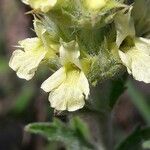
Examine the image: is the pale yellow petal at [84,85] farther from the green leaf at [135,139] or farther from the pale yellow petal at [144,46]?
the green leaf at [135,139]

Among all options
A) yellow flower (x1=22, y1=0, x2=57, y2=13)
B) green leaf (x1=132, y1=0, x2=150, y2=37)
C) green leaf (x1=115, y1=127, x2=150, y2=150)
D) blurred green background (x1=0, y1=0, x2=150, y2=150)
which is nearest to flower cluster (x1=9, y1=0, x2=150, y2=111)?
yellow flower (x1=22, y1=0, x2=57, y2=13)

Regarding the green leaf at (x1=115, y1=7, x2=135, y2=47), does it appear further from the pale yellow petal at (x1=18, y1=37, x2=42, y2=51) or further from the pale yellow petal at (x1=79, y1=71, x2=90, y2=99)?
the pale yellow petal at (x1=18, y1=37, x2=42, y2=51)

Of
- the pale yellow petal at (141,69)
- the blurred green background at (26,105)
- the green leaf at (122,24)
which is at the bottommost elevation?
the blurred green background at (26,105)

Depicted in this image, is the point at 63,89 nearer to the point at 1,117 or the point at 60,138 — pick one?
the point at 60,138

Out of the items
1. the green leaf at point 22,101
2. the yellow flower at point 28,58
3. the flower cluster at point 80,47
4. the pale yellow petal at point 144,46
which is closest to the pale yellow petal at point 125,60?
the flower cluster at point 80,47

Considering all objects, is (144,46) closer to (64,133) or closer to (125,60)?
(125,60)

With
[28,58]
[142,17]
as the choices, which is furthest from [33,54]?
[142,17]
